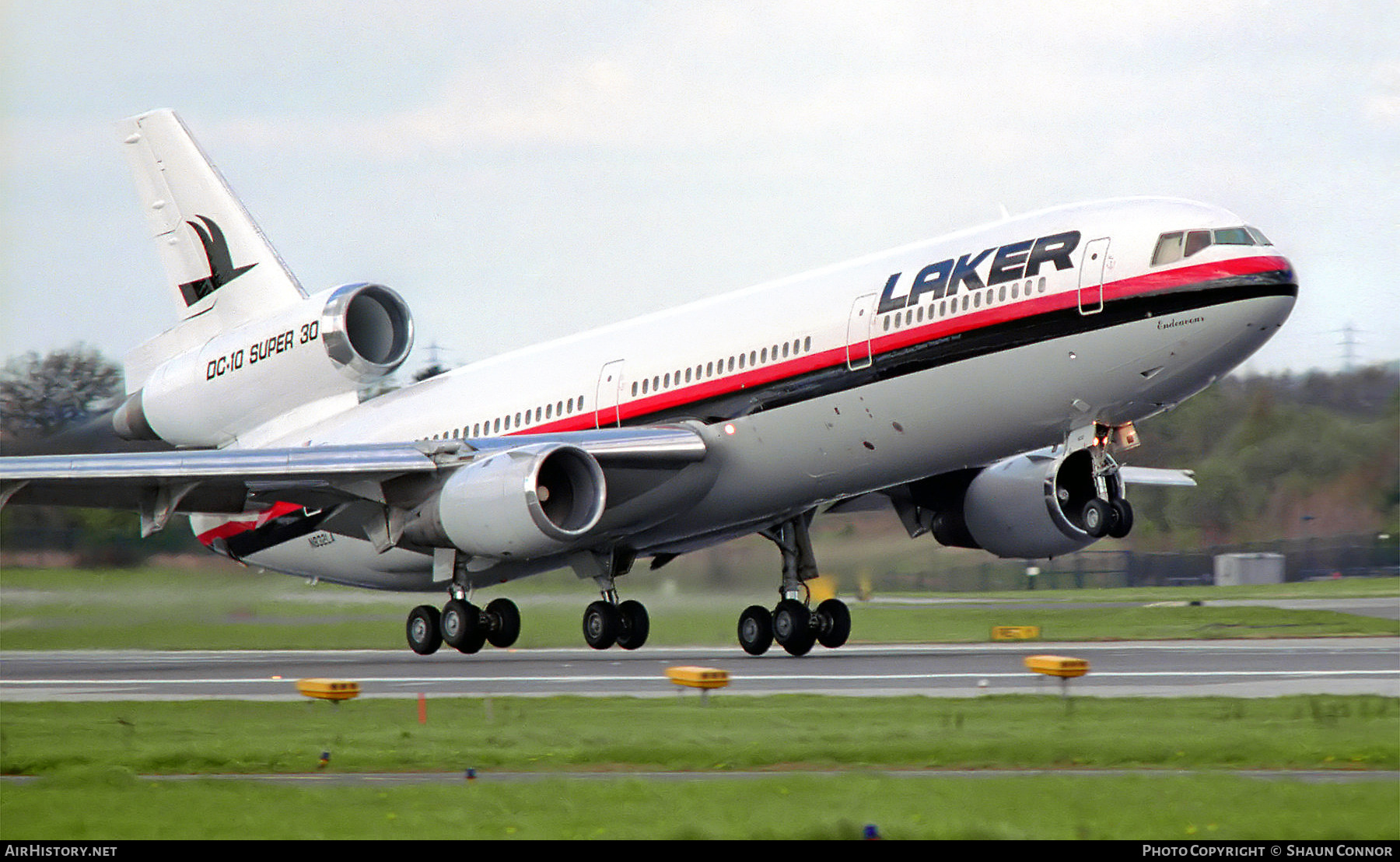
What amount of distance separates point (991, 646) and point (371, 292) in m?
12.6

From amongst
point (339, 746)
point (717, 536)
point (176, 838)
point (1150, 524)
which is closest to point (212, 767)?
point (339, 746)

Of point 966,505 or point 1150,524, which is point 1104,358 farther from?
point 1150,524

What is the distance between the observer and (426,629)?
27203 millimetres

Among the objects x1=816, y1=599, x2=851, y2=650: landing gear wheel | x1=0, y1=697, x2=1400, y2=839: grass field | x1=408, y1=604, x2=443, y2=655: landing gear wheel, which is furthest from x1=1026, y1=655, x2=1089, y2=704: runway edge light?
x1=408, y1=604, x2=443, y2=655: landing gear wheel

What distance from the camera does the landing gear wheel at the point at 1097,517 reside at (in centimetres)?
2083

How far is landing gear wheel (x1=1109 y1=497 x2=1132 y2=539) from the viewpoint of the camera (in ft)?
68.2

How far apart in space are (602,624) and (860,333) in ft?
24.8

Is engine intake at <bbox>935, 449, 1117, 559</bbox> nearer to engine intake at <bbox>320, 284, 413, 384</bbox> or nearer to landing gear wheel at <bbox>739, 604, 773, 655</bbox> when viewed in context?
landing gear wheel at <bbox>739, 604, 773, 655</bbox>

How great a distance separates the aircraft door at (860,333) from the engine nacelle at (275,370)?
10.1 m

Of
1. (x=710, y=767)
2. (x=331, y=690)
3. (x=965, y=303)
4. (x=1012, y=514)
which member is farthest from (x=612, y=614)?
(x=710, y=767)

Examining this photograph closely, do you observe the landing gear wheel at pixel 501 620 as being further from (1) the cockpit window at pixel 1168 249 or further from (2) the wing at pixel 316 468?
(1) the cockpit window at pixel 1168 249

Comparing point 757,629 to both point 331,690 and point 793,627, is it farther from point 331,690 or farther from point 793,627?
point 331,690

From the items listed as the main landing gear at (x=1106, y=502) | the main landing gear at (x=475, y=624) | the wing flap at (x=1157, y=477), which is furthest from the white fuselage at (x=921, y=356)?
the wing flap at (x=1157, y=477)

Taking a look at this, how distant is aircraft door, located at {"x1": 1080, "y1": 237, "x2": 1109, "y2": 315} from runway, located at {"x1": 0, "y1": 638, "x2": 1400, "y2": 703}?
183 inches
